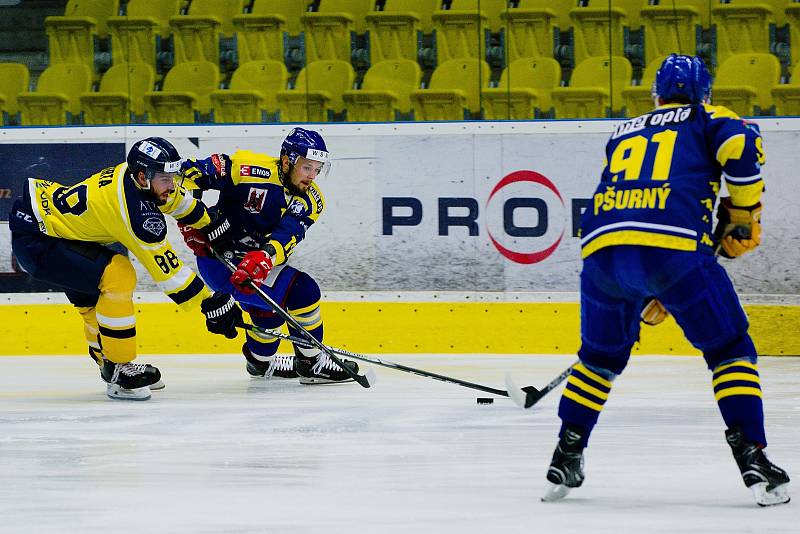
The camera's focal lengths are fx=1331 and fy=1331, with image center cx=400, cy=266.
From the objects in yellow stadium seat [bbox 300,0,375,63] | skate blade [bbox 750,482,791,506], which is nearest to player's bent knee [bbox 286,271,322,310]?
yellow stadium seat [bbox 300,0,375,63]

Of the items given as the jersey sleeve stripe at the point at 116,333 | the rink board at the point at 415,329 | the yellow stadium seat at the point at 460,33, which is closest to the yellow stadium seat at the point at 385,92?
the yellow stadium seat at the point at 460,33

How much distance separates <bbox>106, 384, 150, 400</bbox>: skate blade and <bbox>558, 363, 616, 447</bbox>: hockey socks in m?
2.43

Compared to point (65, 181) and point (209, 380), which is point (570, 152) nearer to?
point (209, 380)

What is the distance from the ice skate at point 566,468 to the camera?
3.21 m

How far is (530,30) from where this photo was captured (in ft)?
23.3

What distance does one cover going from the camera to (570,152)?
6.77m

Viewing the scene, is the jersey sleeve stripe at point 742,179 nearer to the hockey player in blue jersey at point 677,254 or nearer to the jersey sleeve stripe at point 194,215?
the hockey player in blue jersey at point 677,254

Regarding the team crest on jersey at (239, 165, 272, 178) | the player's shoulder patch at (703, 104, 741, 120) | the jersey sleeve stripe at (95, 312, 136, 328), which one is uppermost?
the player's shoulder patch at (703, 104, 741, 120)

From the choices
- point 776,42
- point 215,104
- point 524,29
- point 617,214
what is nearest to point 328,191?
point 215,104

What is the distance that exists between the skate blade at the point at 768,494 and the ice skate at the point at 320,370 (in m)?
2.86

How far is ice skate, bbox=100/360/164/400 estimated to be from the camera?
5.21m

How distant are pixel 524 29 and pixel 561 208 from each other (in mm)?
1022

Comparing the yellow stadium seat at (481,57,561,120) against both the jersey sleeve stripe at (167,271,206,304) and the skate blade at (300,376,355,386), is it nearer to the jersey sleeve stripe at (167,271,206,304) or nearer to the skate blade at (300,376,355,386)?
the skate blade at (300,376,355,386)

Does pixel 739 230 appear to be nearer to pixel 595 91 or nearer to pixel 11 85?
pixel 595 91
